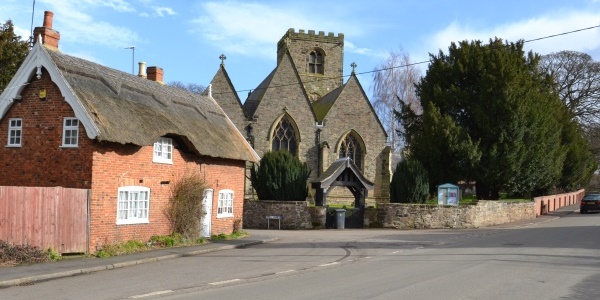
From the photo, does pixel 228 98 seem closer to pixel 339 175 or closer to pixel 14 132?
pixel 339 175

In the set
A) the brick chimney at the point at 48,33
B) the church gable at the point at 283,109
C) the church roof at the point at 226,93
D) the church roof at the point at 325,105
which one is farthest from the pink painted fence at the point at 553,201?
the brick chimney at the point at 48,33

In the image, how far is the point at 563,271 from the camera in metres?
13.0

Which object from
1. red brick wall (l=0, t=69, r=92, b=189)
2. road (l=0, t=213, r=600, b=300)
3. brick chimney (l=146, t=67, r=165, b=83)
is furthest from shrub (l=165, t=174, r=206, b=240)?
brick chimney (l=146, t=67, r=165, b=83)

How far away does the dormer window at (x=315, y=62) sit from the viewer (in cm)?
5350

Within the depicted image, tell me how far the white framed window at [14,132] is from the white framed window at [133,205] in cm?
363

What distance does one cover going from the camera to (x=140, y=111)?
61.4ft

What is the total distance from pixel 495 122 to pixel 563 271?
23978mm

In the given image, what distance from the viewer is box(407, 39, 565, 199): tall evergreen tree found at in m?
35.2

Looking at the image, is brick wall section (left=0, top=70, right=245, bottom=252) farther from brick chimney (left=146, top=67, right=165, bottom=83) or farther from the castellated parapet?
the castellated parapet

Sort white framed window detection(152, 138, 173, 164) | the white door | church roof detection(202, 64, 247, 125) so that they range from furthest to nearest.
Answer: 1. church roof detection(202, 64, 247, 125)
2. the white door
3. white framed window detection(152, 138, 173, 164)

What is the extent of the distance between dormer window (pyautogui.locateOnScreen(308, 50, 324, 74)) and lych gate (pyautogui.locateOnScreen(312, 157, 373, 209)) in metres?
22.9

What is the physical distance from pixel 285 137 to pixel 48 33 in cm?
2472

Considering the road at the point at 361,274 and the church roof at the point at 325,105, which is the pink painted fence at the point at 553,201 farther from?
the road at the point at 361,274

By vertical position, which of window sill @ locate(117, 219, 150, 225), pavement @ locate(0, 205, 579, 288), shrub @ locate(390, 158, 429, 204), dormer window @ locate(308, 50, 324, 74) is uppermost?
dormer window @ locate(308, 50, 324, 74)
